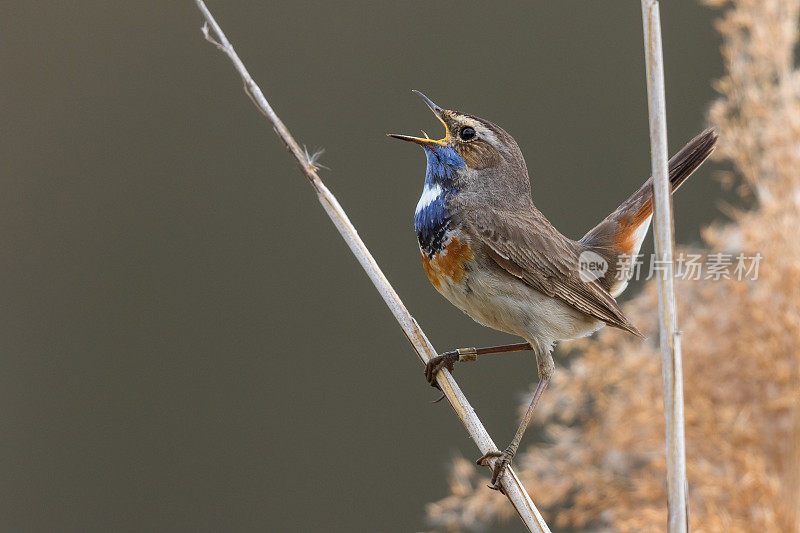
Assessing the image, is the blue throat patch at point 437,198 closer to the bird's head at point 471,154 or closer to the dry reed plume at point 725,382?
the bird's head at point 471,154

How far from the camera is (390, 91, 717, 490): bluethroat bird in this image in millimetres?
1967

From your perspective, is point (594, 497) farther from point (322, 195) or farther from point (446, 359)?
point (322, 195)

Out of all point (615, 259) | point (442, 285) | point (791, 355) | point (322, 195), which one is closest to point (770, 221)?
point (791, 355)

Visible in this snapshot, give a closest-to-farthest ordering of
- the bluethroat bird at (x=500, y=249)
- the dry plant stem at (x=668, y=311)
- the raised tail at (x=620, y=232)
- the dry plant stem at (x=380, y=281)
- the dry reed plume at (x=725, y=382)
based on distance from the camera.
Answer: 1. the dry plant stem at (x=668, y=311)
2. the dry plant stem at (x=380, y=281)
3. the dry reed plume at (x=725, y=382)
4. the bluethroat bird at (x=500, y=249)
5. the raised tail at (x=620, y=232)

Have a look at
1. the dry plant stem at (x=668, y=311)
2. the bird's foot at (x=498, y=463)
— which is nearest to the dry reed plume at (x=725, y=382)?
the bird's foot at (x=498, y=463)

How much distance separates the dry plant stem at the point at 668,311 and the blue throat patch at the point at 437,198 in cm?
65

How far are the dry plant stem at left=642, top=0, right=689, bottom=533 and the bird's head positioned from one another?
655 millimetres

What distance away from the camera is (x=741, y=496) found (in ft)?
5.50

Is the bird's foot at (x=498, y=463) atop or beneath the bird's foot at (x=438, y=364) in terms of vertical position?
beneath

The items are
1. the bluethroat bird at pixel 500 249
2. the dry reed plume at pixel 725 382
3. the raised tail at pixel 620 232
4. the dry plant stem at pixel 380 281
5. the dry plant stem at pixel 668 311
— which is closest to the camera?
the dry plant stem at pixel 668 311

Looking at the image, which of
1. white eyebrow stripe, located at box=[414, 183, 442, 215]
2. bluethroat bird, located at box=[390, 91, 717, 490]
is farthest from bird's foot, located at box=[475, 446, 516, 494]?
white eyebrow stripe, located at box=[414, 183, 442, 215]

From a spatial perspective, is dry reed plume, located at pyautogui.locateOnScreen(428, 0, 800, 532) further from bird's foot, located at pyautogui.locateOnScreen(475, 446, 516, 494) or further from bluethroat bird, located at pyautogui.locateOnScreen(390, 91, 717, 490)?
bird's foot, located at pyautogui.locateOnScreen(475, 446, 516, 494)

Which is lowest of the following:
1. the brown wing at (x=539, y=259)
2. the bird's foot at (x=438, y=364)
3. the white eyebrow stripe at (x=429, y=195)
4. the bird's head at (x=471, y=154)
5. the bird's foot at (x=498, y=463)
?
the bird's foot at (x=498, y=463)

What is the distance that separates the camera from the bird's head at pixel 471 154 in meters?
2.02
